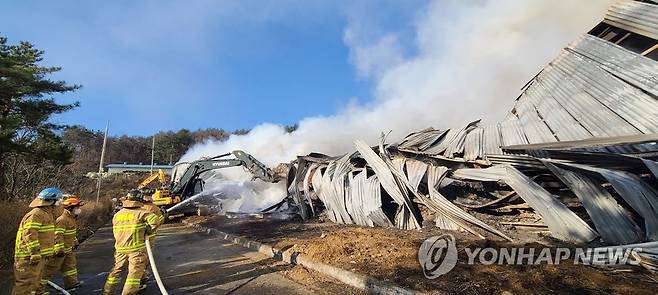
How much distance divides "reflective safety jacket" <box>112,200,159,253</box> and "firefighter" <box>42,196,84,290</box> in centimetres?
125

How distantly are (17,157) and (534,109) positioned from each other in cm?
1975

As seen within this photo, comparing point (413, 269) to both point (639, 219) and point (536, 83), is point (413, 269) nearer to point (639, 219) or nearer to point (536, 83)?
point (639, 219)

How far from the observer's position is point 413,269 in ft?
19.0

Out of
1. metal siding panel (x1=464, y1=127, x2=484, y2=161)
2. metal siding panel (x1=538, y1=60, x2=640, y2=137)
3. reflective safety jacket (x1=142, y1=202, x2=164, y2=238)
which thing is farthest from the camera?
metal siding panel (x1=464, y1=127, x2=484, y2=161)

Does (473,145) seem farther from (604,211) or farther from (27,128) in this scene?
(27,128)

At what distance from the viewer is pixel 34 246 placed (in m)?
4.80

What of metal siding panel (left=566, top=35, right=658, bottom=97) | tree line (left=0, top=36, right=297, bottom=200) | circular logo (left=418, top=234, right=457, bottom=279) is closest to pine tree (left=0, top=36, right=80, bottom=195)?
tree line (left=0, top=36, right=297, bottom=200)

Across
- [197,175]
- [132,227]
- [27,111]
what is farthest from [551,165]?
[27,111]

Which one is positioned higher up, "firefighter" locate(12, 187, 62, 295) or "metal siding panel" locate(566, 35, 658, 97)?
"metal siding panel" locate(566, 35, 658, 97)

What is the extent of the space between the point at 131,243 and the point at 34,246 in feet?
3.57

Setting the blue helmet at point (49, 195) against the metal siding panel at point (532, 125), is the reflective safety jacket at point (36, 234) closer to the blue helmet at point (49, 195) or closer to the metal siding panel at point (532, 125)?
the blue helmet at point (49, 195)

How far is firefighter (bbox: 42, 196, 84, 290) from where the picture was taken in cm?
564

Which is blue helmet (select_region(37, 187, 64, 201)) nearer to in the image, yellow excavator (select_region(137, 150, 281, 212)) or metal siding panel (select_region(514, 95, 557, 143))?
metal siding panel (select_region(514, 95, 557, 143))

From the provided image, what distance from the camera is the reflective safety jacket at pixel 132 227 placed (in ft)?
16.6
